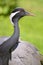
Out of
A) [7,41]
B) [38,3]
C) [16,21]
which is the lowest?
[7,41]

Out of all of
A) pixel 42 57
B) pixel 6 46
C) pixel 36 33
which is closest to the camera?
pixel 6 46

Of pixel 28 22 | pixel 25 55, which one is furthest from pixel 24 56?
pixel 28 22

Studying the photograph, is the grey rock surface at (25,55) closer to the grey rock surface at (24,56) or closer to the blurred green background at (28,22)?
the grey rock surface at (24,56)

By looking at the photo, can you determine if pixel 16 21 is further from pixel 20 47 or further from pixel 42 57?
pixel 42 57

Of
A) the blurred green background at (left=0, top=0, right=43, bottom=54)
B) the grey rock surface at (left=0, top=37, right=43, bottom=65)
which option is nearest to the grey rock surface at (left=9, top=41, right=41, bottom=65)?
the grey rock surface at (left=0, top=37, right=43, bottom=65)

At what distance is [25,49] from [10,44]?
0.48ft

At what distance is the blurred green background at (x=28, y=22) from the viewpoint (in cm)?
238

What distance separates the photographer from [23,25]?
2.49 meters

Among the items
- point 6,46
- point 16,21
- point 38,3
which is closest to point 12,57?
point 6,46

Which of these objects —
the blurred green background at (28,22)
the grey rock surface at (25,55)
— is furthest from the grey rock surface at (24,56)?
the blurred green background at (28,22)

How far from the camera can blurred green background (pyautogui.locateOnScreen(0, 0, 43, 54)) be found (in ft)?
7.82

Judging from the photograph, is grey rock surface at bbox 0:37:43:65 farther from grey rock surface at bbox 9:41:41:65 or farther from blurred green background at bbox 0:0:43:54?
blurred green background at bbox 0:0:43:54

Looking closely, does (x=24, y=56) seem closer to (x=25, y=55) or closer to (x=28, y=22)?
(x=25, y=55)

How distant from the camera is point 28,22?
2514 mm
